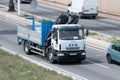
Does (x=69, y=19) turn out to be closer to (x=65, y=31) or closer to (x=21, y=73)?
(x=65, y=31)

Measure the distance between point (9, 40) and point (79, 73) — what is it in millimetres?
13455

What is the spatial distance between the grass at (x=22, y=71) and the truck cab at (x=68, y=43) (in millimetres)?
1960

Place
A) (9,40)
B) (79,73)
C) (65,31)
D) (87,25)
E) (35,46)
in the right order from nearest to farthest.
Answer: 1. (79,73)
2. (65,31)
3. (35,46)
4. (9,40)
5. (87,25)

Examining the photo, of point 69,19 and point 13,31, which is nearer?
point 69,19

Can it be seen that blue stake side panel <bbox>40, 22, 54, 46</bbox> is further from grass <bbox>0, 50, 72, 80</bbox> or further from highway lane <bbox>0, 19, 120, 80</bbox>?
grass <bbox>0, 50, 72, 80</bbox>

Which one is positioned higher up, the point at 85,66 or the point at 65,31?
the point at 65,31

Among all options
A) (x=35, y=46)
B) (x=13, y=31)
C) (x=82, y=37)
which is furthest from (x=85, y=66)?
(x=13, y=31)

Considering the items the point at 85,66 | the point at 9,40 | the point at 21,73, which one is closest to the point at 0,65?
the point at 21,73

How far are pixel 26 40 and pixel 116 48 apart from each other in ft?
21.4

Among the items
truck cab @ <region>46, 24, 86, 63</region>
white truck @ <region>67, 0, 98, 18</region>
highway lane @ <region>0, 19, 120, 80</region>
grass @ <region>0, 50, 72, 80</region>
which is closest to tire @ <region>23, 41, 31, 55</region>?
highway lane @ <region>0, 19, 120, 80</region>

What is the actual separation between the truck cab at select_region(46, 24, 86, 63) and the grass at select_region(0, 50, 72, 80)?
196 centimetres

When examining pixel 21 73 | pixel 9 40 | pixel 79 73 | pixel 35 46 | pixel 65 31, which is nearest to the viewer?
pixel 21 73

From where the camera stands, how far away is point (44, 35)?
1194 inches

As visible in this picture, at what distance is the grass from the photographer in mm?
22477
